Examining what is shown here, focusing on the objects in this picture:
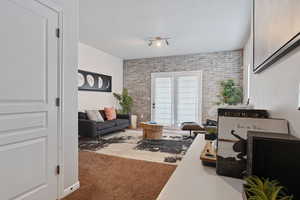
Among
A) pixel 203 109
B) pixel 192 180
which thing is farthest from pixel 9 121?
pixel 203 109

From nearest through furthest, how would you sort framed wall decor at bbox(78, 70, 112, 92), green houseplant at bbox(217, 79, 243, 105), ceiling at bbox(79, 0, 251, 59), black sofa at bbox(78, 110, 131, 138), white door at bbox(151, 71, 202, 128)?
ceiling at bbox(79, 0, 251, 59)
black sofa at bbox(78, 110, 131, 138)
framed wall decor at bbox(78, 70, 112, 92)
green houseplant at bbox(217, 79, 243, 105)
white door at bbox(151, 71, 202, 128)

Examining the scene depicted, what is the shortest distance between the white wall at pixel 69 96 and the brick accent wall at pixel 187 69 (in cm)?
462

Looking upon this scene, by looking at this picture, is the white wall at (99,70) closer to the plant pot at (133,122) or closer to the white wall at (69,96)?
the plant pot at (133,122)

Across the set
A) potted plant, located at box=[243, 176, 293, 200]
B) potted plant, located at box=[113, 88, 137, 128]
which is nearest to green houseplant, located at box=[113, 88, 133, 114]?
potted plant, located at box=[113, 88, 137, 128]

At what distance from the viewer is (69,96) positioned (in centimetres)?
192

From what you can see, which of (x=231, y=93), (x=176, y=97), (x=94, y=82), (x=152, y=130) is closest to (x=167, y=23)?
(x=152, y=130)

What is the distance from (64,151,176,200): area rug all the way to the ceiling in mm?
2744

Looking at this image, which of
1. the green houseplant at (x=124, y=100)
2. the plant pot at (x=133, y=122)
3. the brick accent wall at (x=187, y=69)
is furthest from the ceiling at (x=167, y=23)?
the plant pot at (x=133, y=122)

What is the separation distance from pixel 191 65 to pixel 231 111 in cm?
538

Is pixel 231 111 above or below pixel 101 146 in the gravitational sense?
above

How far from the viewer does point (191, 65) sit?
19.8 ft

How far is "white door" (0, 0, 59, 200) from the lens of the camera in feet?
4.44

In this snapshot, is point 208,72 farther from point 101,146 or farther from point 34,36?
point 34,36

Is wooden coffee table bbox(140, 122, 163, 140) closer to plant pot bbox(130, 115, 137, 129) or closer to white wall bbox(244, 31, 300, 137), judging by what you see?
plant pot bbox(130, 115, 137, 129)
